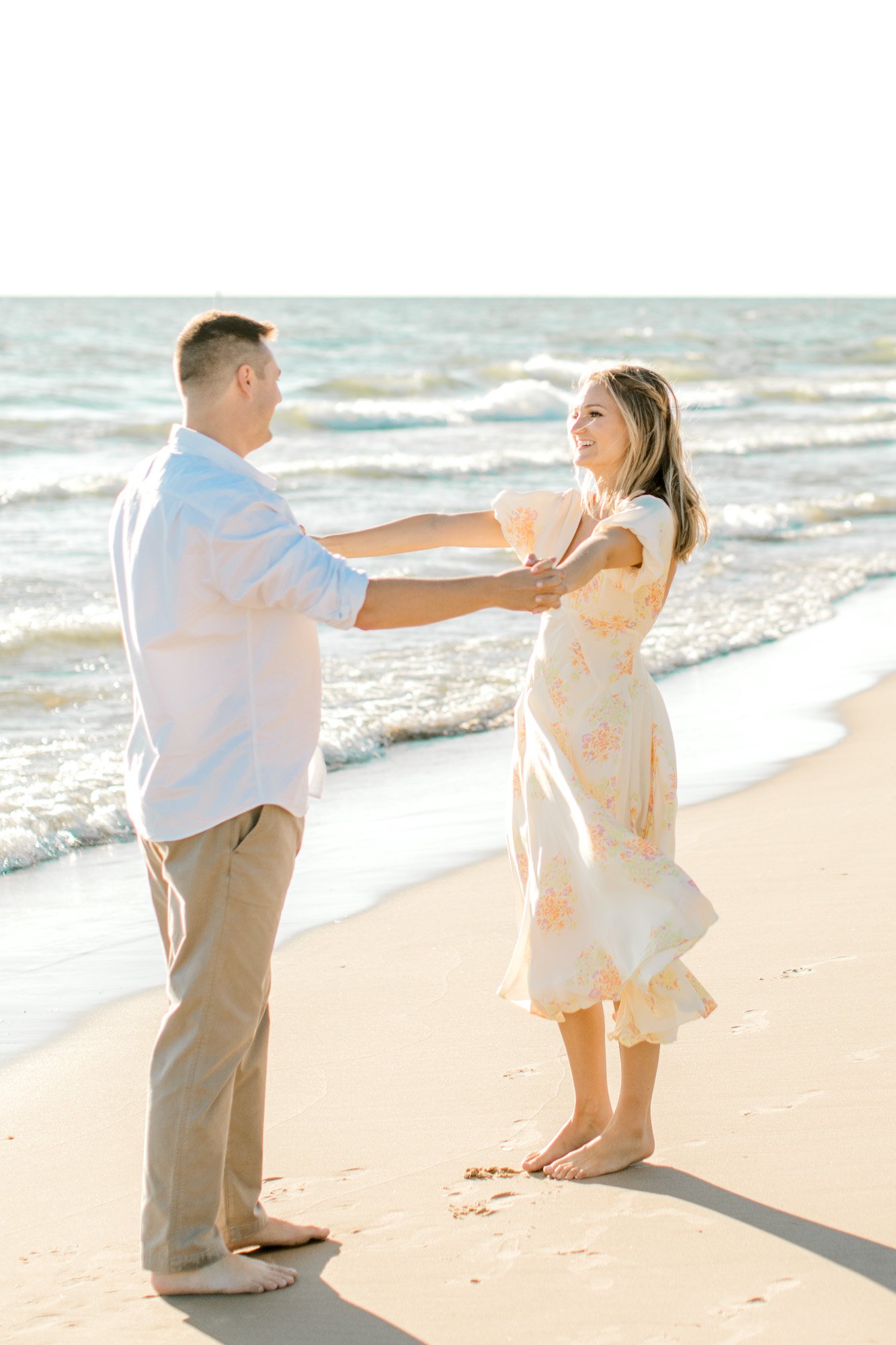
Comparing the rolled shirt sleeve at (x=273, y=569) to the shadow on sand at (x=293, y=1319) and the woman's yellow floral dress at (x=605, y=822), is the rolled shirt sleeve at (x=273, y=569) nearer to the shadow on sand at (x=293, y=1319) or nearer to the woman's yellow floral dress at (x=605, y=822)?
the woman's yellow floral dress at (x=605, y=822)

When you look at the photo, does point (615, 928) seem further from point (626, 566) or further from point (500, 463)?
point (500, 463)

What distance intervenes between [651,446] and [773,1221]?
1666 millimetres

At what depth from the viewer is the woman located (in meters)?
3.20

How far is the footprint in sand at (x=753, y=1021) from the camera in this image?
3886 millimetres

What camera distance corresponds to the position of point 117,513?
9.27ft

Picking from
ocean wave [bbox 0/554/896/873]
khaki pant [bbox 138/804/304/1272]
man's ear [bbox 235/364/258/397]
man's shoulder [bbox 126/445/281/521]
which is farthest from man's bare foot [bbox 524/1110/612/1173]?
ocean wave [bbox 0/554/896/873]

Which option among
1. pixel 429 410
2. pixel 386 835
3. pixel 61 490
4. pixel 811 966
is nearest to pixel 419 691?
pixel 386 835

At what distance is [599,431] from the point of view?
11.0 ft

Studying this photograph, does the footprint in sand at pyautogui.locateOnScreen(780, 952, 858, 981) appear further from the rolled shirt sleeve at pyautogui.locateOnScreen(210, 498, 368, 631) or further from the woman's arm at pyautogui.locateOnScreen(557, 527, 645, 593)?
the rolled shirt sleeve at pyautogui.locateOnScreen(210, 498, 368, 631)

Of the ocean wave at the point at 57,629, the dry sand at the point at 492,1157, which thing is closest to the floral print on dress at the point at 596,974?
the dry sand at the point at 492,1157

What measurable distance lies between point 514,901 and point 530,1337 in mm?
2632

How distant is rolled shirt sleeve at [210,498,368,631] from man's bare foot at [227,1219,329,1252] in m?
1.25

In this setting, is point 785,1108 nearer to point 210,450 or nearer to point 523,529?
point 523,529

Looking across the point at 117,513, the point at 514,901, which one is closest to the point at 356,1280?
the point at 117,513
